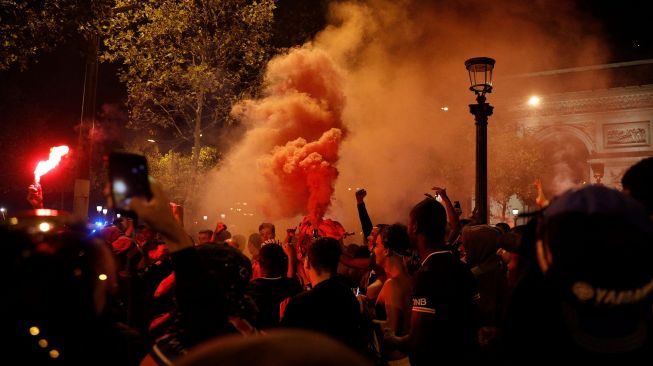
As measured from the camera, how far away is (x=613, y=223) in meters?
1.67

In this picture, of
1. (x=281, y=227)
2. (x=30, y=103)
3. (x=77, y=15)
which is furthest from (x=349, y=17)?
(x=30, y=103)

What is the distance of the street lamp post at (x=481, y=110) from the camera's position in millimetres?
8945

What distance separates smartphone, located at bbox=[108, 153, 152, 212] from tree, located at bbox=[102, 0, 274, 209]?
1396cm

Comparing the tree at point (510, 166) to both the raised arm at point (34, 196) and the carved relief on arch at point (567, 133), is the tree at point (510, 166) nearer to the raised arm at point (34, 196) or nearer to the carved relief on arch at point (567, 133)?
the carved relief on arch at point (567, 133)

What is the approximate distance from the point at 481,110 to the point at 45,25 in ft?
25.9

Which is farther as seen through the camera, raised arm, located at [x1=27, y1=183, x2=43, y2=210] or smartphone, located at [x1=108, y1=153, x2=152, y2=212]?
raised arm, located at [x1=27, y1=183, x2=43, y2=210]

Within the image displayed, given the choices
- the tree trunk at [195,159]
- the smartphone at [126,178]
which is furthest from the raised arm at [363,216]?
the tree trunk at [195,159]

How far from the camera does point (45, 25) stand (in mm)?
9258

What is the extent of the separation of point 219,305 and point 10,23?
27.9ft

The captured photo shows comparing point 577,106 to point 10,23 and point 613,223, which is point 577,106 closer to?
point 10,23

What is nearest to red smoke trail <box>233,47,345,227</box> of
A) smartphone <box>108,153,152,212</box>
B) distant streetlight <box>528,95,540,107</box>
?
smartphone <box>108,153,152,212</box>

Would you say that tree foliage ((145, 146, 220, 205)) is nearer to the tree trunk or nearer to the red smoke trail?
the tree trunk

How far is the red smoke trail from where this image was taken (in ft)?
34.6

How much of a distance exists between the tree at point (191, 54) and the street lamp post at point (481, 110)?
343 inches
